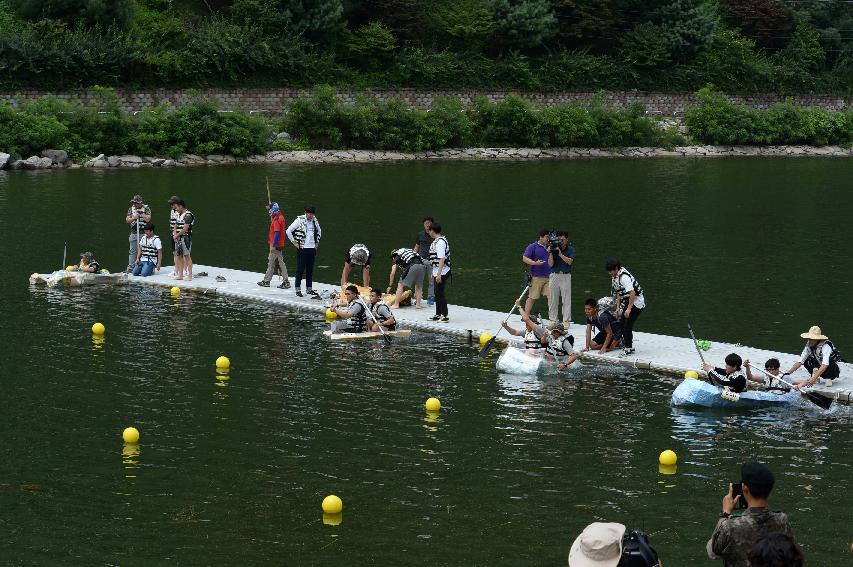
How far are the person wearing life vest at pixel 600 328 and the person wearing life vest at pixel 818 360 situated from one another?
4.07 meters

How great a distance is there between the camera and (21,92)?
7269cm

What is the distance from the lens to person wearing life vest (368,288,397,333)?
93.1 feet

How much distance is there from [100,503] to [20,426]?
4.26 m

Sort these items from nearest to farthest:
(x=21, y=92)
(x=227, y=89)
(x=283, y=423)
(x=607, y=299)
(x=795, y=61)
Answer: (x=283, y=423), (x=607, y=299), (x=21, y=92), (x=227, y=89), (x=795, y=61)

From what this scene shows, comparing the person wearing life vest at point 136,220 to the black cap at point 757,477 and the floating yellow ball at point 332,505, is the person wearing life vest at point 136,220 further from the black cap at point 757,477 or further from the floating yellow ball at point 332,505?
the black cap at point 757,477

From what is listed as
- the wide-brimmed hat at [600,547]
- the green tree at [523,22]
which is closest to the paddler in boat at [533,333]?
the wide-brimmed hat at [600,547]

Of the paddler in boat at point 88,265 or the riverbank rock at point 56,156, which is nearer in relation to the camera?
the paddler in boat at point 88,265

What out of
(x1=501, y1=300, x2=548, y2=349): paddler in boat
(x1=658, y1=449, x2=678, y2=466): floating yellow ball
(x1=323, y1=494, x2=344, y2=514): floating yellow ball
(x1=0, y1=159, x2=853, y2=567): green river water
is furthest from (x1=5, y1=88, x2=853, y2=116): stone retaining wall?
(x1=658, y1=449, x2=678, y2=466): floating yellow ball

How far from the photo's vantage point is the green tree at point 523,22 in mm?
90188

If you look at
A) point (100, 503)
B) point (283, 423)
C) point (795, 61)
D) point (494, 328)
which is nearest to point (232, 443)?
point (283, 423)

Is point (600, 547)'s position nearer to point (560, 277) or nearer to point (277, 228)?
point (560, 277)

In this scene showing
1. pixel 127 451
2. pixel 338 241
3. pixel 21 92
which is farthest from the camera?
pixel 21 92

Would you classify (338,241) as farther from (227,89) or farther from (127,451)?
(227,89)

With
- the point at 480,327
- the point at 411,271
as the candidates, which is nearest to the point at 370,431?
the point at 480,327
